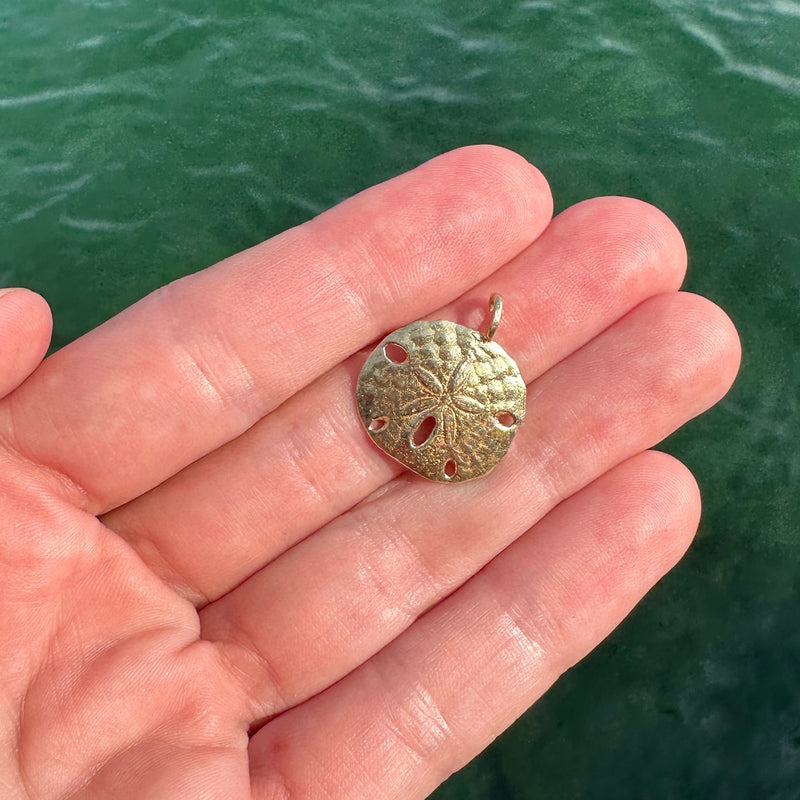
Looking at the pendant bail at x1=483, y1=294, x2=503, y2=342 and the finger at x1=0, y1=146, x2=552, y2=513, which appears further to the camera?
the pendant bail at x1=483, y1=294, x2=503, y2=342

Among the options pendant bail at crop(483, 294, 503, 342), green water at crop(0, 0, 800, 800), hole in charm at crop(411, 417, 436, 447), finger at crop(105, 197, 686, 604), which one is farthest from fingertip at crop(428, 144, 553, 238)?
green water at crop(0, 0, 800, 800)

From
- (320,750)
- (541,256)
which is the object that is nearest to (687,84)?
(541,256)

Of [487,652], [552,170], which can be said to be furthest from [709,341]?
[552,170]

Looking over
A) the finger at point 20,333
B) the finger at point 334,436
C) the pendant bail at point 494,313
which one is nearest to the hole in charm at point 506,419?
the finger at point 334,436

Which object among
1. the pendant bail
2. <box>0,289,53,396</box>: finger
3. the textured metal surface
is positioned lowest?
the textured metal surface

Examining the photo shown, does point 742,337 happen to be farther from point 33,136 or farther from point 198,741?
point 33,136

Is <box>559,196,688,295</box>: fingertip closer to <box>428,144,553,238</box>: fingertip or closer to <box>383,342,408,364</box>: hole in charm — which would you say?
<box>428,144,553,238</box>: fingertip

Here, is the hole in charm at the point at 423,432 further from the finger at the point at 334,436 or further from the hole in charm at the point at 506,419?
the hole in charm at the point at 506,419
